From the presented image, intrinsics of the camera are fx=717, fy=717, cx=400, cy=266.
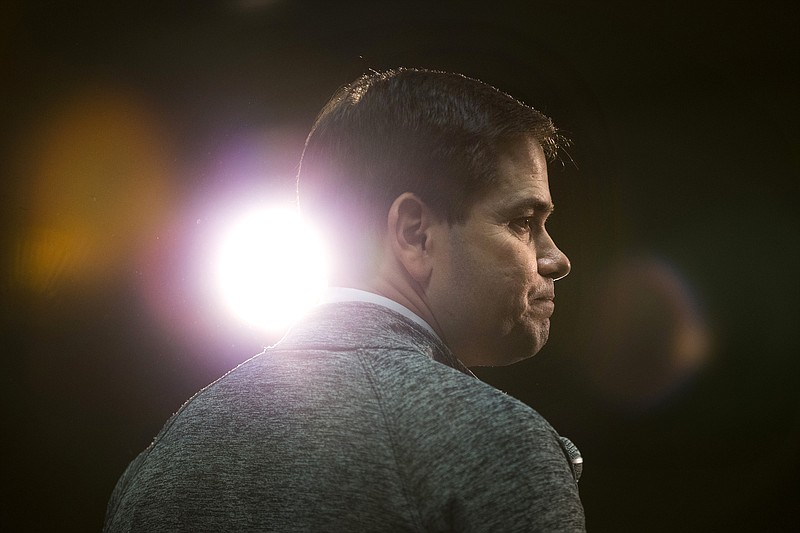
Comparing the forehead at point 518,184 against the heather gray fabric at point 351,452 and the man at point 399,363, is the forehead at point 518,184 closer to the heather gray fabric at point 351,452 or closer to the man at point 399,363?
the man at point 399,363

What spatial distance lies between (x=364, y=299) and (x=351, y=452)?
0.32 meters

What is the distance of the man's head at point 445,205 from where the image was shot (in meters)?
0.99

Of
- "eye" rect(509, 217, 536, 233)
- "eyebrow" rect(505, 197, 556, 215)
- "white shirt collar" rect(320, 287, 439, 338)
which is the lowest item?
"white shirt collar" rect(320, 287, 439, 338)

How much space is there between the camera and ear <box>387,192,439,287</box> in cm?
98

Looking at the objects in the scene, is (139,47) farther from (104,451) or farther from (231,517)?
(231,517)

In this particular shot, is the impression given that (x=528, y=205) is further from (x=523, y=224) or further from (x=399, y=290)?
(x=399, y=290)

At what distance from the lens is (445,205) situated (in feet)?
3.28

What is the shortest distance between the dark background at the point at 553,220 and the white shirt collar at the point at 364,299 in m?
1.23

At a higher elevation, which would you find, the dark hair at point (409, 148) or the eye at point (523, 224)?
the dark hair at point (409, 148)

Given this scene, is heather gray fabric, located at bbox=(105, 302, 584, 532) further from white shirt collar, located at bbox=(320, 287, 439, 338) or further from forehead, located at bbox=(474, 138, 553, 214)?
forehead, located at bbox=(474, 138, 553, 214)

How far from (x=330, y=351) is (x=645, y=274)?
2.39m

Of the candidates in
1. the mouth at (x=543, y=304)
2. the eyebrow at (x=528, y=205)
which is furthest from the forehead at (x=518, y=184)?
the mouth at (x=543, y=304)

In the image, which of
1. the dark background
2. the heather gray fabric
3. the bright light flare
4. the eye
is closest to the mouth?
the eye

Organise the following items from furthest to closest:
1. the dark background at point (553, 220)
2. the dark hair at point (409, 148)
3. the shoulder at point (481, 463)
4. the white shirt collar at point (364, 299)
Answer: the dark background at point (553, 220) → the dark hair at point (409, 148) → the white shirt collar at point (364, 299) → the shoulder at point (481, 463)
